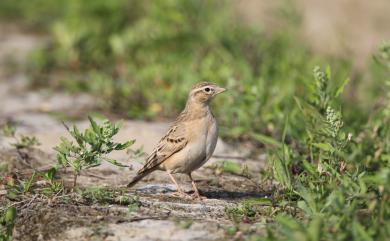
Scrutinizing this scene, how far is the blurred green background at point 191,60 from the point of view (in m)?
8.67

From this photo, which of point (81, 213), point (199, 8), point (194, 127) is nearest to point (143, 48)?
point (199, 8)

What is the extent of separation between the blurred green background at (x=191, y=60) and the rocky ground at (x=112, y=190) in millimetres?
406

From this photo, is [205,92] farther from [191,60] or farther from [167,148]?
[191,60]

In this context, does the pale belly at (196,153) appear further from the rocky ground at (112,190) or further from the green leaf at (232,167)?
the green leaf at (232,167)

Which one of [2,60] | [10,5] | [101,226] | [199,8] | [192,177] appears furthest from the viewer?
[10,5]

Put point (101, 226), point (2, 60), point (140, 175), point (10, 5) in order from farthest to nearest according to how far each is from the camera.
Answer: point (10, 5) < point (2, 60) < point (140, 175) < point (101, 226)

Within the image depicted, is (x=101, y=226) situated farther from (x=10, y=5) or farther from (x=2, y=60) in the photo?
(x=10, y=5)

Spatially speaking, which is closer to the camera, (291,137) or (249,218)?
(249,218)

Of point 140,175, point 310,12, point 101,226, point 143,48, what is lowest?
point 101,226

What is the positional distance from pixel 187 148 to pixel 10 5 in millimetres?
8676

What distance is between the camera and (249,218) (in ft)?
18.4

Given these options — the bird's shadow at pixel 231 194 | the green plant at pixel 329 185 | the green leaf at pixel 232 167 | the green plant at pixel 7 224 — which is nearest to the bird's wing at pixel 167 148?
the bird's shadow at pixel 231 194

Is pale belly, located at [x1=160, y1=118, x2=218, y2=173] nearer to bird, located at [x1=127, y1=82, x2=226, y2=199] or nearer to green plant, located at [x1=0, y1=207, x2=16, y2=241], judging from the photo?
bird, located at [x1=127, y1=82, x2=226, y2=199]

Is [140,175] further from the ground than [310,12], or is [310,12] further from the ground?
[310,12]
